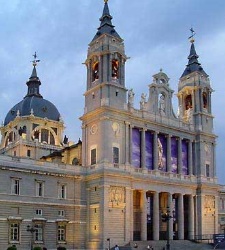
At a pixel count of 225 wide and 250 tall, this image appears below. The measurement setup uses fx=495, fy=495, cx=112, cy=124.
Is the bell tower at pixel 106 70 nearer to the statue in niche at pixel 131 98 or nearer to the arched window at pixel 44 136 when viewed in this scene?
the statue in niche at pixel 131 98

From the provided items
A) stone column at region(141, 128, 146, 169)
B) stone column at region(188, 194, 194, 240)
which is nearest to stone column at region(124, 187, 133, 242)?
stone column at region(141, 128, 146, 169)

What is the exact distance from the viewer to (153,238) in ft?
235

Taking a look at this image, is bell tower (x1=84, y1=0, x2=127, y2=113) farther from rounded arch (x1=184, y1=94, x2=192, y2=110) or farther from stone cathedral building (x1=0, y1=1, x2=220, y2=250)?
rounded arch (x1=184, y1=94, x2=192, y2=110)

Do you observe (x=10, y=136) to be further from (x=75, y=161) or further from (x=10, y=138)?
(x=75, y=161)

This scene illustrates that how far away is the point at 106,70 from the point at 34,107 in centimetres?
3972

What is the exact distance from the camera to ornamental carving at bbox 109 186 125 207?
6631 centimetres

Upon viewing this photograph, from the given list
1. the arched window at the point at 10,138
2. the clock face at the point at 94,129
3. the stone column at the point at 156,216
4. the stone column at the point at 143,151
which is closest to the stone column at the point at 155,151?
the stone column at the point at 143,151

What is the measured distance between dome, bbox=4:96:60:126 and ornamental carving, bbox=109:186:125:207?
1697 inches

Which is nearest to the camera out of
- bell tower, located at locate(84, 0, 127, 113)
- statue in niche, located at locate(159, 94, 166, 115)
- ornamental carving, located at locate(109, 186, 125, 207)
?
ornamental carving, located at locate(109, 186, 125, 207)

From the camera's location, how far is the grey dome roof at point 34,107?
107m

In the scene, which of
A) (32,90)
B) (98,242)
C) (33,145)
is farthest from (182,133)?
(32,90)

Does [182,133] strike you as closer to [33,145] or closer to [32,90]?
[33,145]

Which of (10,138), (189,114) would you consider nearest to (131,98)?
(189,114)

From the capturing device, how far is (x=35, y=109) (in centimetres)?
10681
